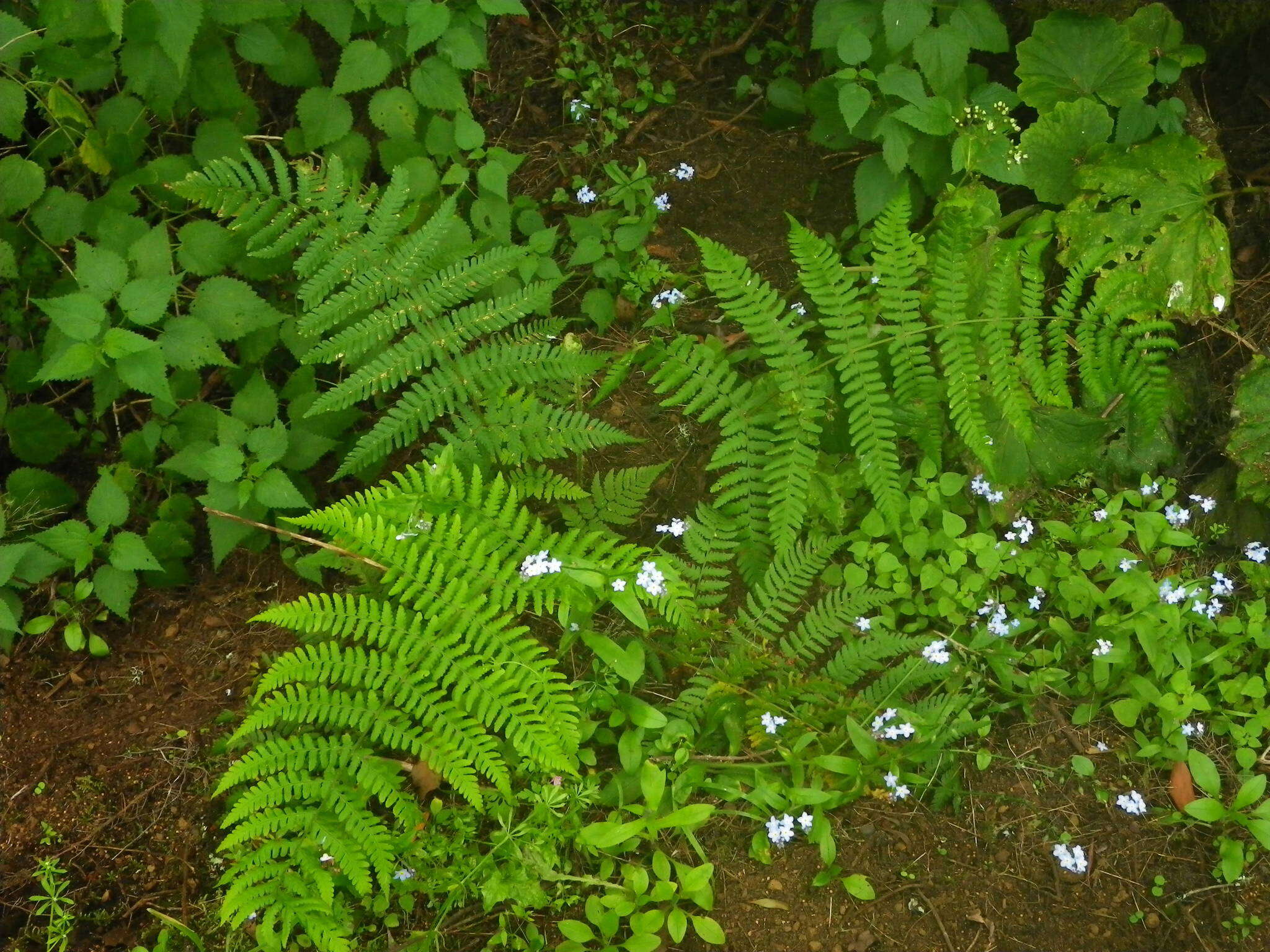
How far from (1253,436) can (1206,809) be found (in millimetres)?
1207

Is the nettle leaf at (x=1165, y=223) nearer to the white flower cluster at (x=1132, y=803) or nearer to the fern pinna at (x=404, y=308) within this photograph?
the white flower cluster at (x=1132, y=803)

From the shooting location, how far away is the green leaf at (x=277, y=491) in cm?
295

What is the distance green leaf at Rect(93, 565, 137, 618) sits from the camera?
3055 millimetres

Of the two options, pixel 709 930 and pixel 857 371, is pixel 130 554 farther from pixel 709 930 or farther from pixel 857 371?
pixel 857 371

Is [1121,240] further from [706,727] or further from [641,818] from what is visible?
[641,818]

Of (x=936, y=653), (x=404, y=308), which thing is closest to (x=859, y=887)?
(x=936, y=653)

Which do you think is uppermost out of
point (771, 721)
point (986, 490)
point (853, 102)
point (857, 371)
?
point (853, 102)

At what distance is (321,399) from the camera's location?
2938 millimetres

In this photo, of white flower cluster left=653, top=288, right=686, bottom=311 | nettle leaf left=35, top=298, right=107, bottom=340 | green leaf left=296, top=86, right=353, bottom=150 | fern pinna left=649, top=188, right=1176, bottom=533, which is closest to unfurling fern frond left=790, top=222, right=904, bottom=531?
fern pinna left=649, top=188, right=1176, bottom=533

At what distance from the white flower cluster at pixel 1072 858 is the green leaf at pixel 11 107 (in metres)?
3.87

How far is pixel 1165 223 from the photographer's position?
3.21 metres

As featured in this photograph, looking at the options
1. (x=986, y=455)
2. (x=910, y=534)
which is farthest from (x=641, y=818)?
(x=986, y=455)

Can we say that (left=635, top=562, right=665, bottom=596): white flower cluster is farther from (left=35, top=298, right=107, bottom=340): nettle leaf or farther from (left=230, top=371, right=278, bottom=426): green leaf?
(left=35, top=298, right=107, bottom=340): nettle leaf

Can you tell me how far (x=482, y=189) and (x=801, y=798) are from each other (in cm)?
241
